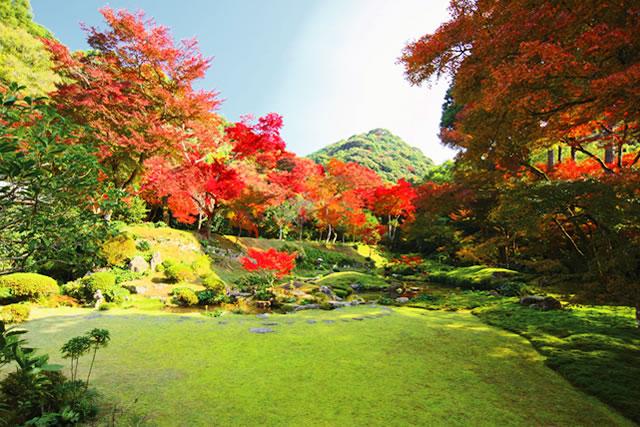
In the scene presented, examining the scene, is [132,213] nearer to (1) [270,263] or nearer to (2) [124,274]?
(2) [124,274]

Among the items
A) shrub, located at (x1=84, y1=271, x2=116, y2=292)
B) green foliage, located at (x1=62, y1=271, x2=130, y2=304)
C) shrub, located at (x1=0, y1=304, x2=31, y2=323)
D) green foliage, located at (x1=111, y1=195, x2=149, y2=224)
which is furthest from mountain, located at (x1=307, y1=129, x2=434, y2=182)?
shrub, located at (x1=0, y1=304, x2=31, y2=323)

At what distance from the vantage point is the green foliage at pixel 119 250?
8.43 meters

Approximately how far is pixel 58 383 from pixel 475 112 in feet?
18.9

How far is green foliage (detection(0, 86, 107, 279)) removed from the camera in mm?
1571

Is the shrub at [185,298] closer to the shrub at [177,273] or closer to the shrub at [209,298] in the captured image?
the shrub at [209,298]

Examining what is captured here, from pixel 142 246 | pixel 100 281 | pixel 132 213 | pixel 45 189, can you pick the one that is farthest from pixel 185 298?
pixel 132 213

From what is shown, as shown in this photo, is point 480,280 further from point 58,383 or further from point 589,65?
point 58,383

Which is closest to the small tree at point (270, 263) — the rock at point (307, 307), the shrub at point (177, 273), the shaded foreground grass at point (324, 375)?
the rock at point (307, 307)

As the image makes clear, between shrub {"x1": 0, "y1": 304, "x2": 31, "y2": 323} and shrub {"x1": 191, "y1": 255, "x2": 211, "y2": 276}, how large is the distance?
4716 millimetres

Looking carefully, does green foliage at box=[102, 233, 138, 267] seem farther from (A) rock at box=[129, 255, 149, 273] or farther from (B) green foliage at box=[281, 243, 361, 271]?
(B) green foliage at box=[281, 243, 361, 271]

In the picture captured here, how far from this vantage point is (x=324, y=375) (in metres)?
3.17

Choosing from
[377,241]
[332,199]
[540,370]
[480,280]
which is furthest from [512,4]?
[377,241]

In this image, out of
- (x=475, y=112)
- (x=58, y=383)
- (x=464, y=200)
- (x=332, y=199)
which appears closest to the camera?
(x=58, y=383)

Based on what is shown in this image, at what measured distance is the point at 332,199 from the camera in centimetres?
2016
